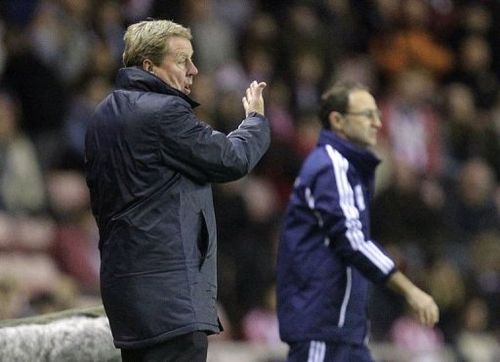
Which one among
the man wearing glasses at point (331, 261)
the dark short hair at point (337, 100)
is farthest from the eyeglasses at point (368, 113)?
the man wearing glasses at point (331, 261)

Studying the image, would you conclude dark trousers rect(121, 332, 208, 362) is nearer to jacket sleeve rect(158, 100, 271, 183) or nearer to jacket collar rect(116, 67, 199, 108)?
jacket sleeve rect(158, 100, 271, 183)

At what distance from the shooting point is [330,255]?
6969 millimetres

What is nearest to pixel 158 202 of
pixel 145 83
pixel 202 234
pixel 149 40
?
pixel 202 234

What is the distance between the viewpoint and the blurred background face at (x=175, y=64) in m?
5.53

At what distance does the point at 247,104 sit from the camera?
18.8ft

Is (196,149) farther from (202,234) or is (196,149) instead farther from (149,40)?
(149,40)

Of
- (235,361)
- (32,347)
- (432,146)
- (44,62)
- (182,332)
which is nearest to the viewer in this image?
(182,332)

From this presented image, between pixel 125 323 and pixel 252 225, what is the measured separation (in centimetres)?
598

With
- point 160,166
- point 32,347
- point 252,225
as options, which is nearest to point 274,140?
point 252,225

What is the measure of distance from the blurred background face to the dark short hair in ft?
6.11

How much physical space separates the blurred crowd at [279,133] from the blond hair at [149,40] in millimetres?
3120

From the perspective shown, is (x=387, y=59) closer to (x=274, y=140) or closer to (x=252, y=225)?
(x=274, y=140)

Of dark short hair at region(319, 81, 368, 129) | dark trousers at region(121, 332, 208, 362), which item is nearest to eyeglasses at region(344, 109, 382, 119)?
dark short hair at region(319, 81, 368, 129)

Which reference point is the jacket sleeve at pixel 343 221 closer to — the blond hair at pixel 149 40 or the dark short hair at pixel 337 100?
the dark short hair at pixel 337 100
